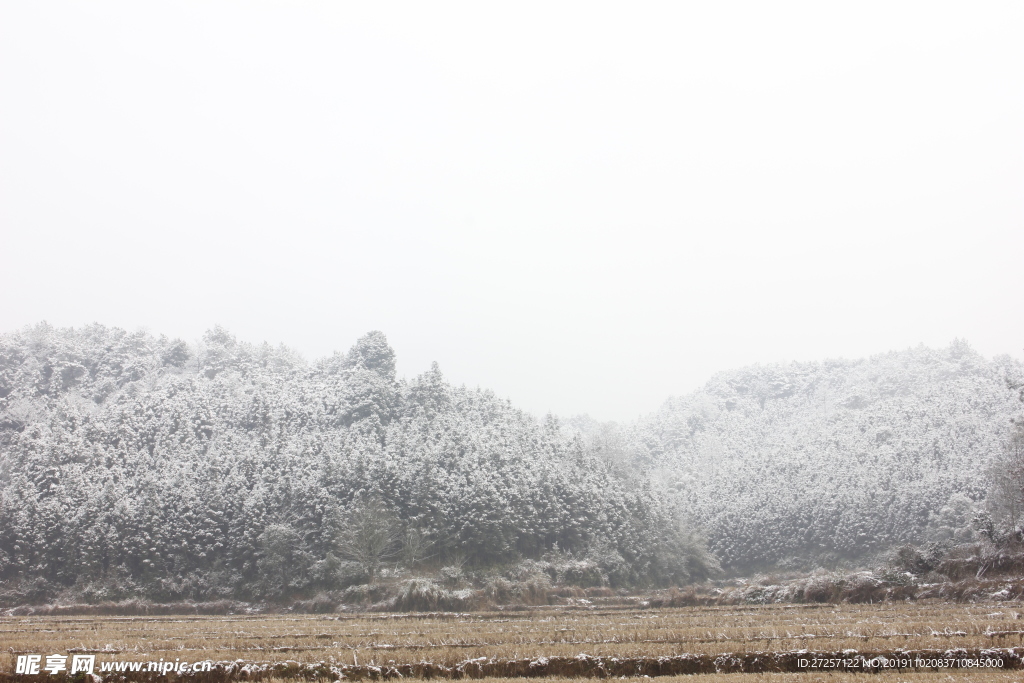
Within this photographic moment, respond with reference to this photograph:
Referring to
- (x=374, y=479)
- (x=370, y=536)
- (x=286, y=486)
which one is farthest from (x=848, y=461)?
(x=286, y=486)

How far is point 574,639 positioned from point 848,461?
5852 centimetres

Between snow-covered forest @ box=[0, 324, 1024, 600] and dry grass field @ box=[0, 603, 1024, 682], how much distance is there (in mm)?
23465

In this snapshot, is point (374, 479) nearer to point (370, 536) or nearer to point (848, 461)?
point (370, 536)

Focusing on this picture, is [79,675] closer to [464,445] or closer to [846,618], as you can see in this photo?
[846,618]

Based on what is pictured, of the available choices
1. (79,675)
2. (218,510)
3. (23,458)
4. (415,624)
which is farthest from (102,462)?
(79,675)

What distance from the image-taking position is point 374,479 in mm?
52531

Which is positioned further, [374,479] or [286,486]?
[374,479]

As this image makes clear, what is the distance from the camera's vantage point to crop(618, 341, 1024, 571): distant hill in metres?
57.8

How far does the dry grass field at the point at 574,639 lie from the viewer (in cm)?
1616

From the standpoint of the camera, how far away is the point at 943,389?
253 feet

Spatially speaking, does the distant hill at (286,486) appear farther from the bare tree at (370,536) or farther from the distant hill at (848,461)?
the distant hill at (848,461)

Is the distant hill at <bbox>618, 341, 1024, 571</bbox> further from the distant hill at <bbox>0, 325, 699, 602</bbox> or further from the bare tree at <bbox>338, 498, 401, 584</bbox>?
the bare tree at <bbox>338, 498, 401, 584</bbox>

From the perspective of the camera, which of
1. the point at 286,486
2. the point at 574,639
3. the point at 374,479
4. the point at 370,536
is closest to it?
the point at 574,639

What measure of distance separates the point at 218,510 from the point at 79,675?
37.0 m
